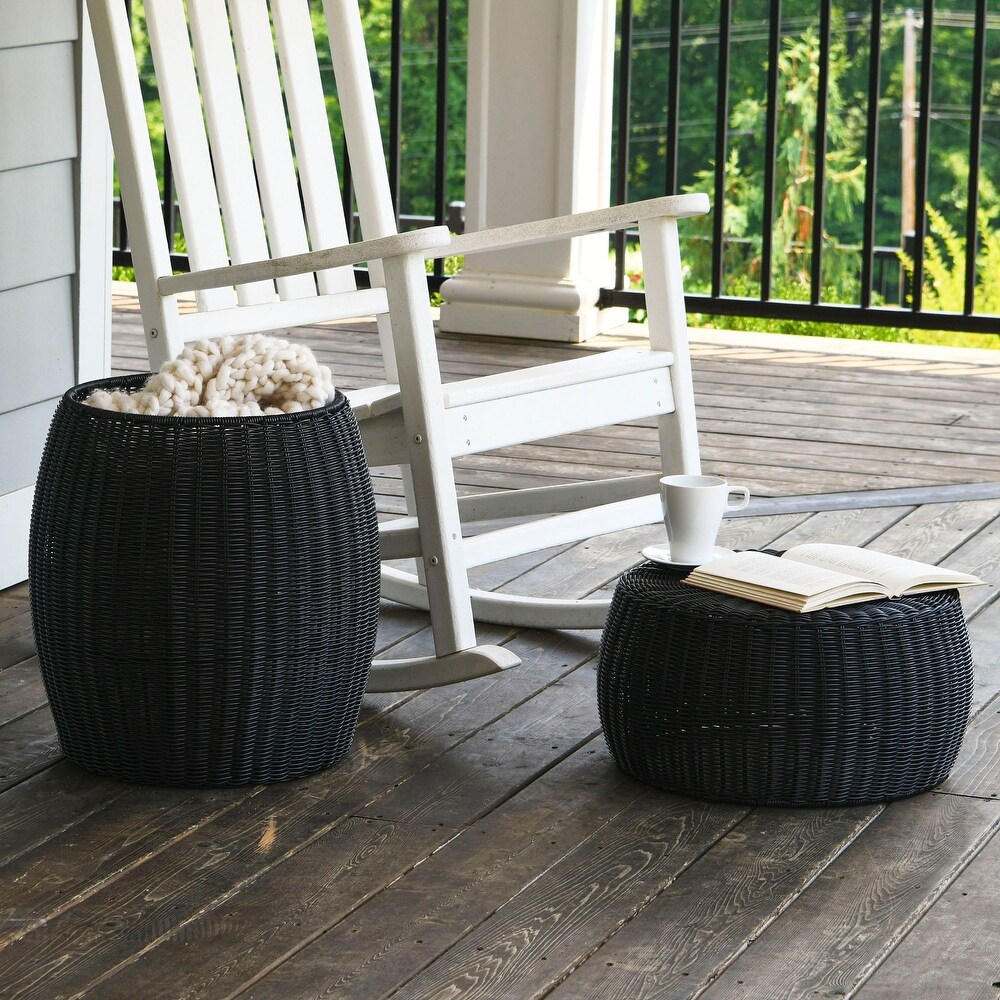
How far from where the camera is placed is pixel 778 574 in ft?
5.00

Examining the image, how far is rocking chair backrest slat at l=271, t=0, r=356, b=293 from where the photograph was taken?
2.13m

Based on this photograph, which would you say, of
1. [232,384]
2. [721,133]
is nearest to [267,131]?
[232,384]

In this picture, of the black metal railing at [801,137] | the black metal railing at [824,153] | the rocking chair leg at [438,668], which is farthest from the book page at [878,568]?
the black metal railing at [801,137]

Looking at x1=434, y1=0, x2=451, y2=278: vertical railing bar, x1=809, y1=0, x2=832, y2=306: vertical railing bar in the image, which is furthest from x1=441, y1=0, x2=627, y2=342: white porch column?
x1=809, y1=0, x2=832, y2=306: vertical railing bar

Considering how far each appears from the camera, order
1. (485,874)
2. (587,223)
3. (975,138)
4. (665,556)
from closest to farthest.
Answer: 1. (485,874)
2. (665,556)
3. (587,223)
4. (975,138)

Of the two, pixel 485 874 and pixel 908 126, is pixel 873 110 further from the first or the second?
pixel 908 126

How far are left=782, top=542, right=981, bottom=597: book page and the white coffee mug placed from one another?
0.08 meters

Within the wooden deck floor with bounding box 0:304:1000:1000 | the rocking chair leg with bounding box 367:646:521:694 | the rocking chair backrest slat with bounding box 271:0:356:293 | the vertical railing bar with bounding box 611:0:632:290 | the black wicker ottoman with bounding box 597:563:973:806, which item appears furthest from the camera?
the vertical railing bar with bounding box 611:0:632:290

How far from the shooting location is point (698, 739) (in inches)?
58.8

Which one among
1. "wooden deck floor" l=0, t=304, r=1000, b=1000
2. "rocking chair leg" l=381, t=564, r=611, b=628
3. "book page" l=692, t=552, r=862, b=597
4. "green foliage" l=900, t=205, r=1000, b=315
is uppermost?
"book page" l=692, t=552, r=862, b=597

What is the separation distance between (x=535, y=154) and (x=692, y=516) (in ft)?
8.29

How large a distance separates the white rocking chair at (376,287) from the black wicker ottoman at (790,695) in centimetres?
23

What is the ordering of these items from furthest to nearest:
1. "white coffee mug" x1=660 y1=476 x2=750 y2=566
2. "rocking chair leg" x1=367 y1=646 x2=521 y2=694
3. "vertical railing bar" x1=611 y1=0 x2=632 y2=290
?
"vertical railing bar" x1=611 y1=0 x2=632 y2=290, "rocking chair leg" x1=367 y1=646 x2=521 y2=694, "white coffee mug" x1=660 y1=476 x2=750 y2=566

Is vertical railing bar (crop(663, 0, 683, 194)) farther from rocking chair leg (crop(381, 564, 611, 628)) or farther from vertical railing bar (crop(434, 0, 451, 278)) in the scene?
rocking chair leg (crop(381, 564, 611, 628))
